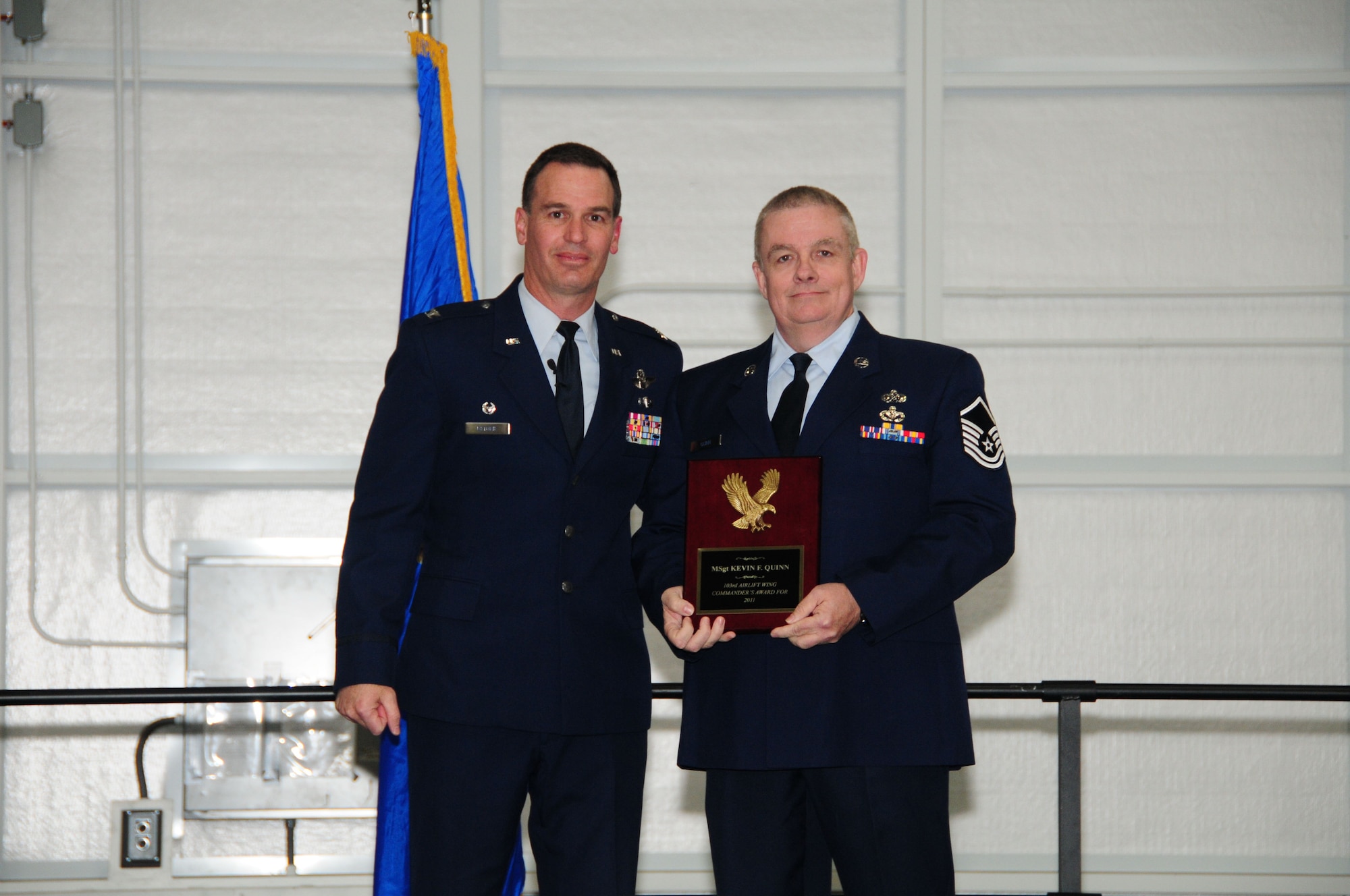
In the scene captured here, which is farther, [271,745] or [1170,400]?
[1170,400]

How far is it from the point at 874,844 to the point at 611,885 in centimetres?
43

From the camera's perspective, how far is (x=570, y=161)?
2020 millimetres

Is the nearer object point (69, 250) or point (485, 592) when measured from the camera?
point (485, 592)

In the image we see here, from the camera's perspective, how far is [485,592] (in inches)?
74.5

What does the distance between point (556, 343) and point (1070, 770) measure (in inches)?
51.2

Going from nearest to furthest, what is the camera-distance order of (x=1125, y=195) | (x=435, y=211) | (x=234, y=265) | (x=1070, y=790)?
(x=1070, y=790)
(x=435, y=211)
(x=234, y=265)
(x=1125, y=195)

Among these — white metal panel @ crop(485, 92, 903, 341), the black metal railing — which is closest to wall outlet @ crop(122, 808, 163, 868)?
the black metal railing

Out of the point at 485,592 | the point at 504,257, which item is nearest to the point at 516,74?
the point at 504,257

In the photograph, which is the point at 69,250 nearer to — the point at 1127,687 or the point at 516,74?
the point at 516,74

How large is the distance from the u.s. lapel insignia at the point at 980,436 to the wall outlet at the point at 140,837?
317cm

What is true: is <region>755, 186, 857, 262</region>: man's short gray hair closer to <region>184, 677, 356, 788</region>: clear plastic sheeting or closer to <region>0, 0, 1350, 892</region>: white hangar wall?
<region>0, 0, 1350, 892</region>: white hangar wall

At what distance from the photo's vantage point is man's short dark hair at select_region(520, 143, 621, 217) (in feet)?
6.63

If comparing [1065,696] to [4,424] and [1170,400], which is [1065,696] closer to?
[1170,400]

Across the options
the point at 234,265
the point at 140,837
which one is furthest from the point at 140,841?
the point at 234,265
